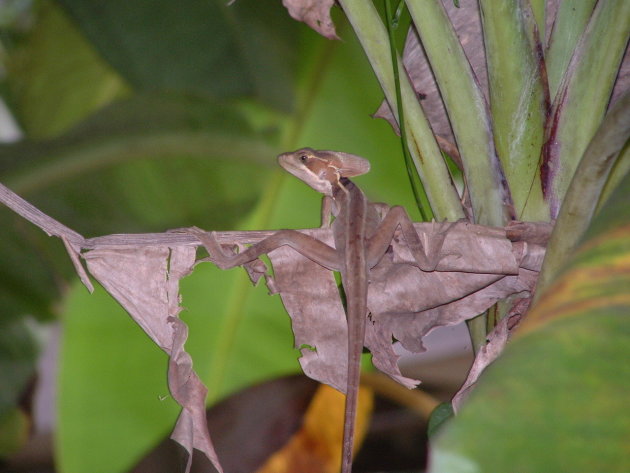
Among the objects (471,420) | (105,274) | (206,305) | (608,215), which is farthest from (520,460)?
(206,305)

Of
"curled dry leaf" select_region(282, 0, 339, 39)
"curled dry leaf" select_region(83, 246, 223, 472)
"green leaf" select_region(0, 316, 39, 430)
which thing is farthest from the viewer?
"green leaf" select_region(0, 316, 39, 430)

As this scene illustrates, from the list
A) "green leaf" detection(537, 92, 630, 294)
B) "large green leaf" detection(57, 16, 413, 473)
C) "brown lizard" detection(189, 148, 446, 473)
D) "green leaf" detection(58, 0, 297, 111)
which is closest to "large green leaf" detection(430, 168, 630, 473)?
"green leaf" detection(537, 92, 630, 294)

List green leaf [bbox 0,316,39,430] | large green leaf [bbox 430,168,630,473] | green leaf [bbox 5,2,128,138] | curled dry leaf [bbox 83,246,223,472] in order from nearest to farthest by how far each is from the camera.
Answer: large green leaf [bbox 430,168,630,473]
curled dry leaf [bbox 83,246,223,472]
green leaf [bbox 0,316,39,430]
green leaf [bbox 5,2,128,138]

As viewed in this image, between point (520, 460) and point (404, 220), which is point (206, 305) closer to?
point (404, 220)

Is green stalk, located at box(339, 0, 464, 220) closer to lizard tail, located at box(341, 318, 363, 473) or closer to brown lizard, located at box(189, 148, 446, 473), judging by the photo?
brown lizard, located at box(189, 148, 446, 473)

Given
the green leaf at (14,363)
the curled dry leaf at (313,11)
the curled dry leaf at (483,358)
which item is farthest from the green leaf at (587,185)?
the green leaf at (14,363)

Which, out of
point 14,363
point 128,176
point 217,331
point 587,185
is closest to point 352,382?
point 587,185

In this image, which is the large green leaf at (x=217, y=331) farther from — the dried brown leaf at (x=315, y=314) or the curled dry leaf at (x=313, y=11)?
the dried brown leaf at (x=315, y=314)
